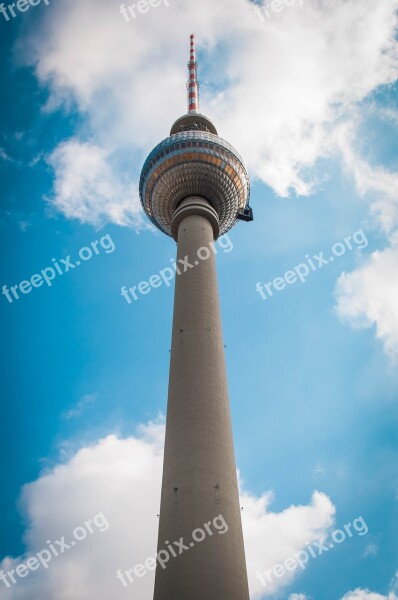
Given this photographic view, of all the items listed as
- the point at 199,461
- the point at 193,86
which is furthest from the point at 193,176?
the point at 199,461

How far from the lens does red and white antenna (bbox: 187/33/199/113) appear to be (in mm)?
67744

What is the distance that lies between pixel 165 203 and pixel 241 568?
3927cm

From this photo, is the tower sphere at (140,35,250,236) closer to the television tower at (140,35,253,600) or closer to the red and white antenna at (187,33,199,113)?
the television tower at (140,35,253,600)

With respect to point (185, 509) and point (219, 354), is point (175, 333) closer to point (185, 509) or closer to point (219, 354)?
point (219, 354)

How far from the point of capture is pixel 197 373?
36.0 meters

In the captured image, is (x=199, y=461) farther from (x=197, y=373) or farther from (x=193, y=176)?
(x=193, y=176)

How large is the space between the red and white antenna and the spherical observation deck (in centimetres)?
1445

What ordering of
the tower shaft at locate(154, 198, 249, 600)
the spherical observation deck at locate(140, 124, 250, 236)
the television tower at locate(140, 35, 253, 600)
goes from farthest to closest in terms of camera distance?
the spherical observation deck at locate(140, 124, 250, 236), the television tower at locate(140, 35, 253, 600), the tower shaft at locate(154, 198, 249, 600)

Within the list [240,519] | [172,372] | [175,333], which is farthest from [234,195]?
[240,519]

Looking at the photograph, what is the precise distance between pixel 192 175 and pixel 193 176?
16 cm

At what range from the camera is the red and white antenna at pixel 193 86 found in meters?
67.7

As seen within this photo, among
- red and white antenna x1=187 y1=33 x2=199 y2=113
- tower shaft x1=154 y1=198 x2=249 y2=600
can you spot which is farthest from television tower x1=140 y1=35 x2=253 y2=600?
red and white antenna x1=187 y1=33 x2=199 y2=113

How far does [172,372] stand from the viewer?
37.7 meters

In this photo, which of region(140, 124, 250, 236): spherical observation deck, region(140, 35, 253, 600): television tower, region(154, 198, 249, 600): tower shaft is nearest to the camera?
region(154, 198, 249, 600): tower shaft
